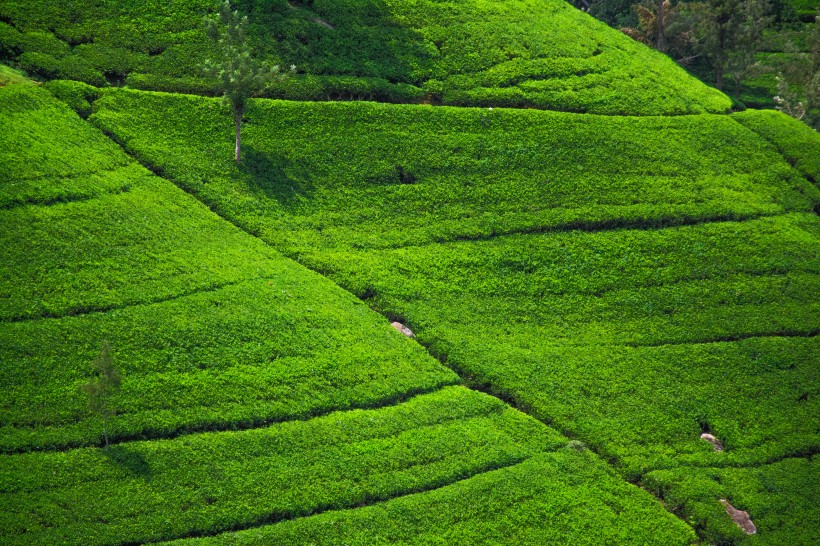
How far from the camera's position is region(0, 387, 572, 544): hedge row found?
34.8m

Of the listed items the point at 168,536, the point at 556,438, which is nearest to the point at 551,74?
the point at 556,438

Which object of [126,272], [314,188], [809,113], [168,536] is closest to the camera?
[168,536]

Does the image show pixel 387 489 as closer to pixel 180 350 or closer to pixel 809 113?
pixel 180 350

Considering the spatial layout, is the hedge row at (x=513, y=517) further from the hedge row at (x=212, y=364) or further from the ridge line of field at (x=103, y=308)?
→ the ridge line of field at (x=103, y=308)

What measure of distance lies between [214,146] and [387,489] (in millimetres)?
29112

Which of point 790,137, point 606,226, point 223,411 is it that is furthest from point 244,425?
point 790,137

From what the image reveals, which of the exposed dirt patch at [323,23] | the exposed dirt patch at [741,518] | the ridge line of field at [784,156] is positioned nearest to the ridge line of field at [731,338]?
the exposed dirt patch at [741,518]

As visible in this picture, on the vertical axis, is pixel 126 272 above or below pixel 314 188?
below

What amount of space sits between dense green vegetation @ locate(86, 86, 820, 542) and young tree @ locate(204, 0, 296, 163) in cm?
304

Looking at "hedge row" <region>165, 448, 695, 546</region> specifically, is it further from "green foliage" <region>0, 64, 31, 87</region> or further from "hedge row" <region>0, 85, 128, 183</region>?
"green foliage" <region>0, 64, 31, 87</region>

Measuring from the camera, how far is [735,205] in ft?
198

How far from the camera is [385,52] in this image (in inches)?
2648

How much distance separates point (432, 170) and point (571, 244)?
11371 millimetres

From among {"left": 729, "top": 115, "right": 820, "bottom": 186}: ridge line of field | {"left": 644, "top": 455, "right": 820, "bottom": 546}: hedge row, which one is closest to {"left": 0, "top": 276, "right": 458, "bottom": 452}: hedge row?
{"left": 644, "top": 455, "right": 820, "bottom": 546}: hedge row
